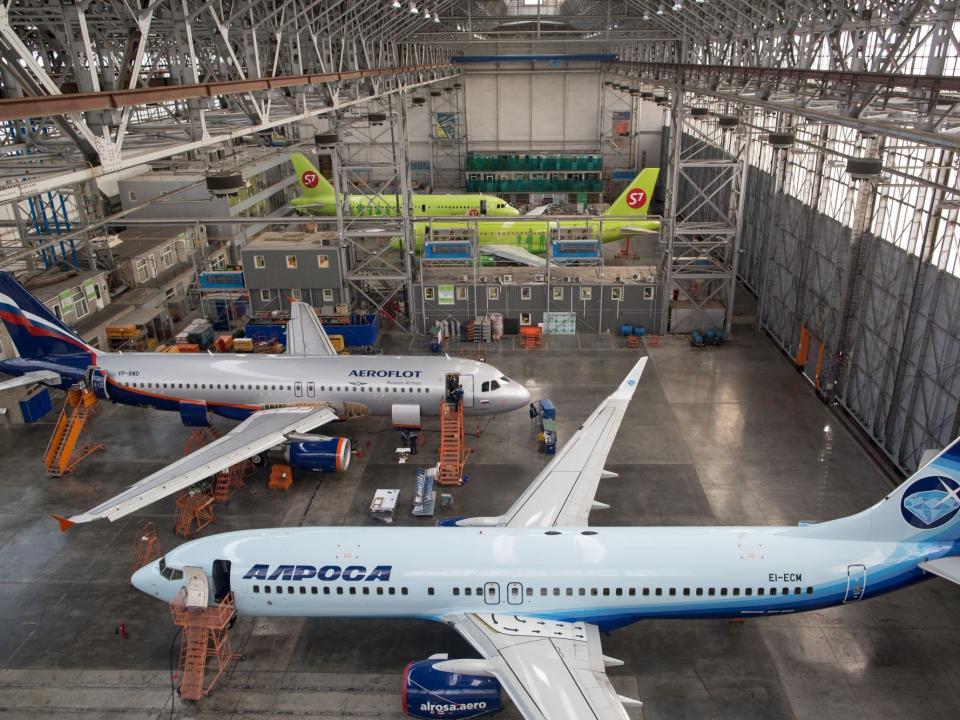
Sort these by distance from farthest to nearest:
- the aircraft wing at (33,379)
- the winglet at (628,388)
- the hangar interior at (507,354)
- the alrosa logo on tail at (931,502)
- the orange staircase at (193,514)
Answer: the aircraft wing at (33,379) < the winglet at (628,388) < the orange staircase at (193,514) < the hangar interior at (507,354) < the alrosa logo on tail at (931,502)

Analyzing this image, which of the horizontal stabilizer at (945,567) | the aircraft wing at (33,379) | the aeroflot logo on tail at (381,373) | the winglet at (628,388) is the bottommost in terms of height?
the aeroflot logo on tail at (381,373)

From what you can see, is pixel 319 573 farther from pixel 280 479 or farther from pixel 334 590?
pixel 280 479

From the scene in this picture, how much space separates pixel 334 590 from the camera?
20062 mm

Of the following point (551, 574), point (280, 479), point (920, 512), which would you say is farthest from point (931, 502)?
point (280, 479)

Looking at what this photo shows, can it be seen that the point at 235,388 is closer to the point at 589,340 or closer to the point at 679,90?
the point at 589,340

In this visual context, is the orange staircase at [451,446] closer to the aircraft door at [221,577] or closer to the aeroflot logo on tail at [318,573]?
the aeroflot logo on tail at [318,573]

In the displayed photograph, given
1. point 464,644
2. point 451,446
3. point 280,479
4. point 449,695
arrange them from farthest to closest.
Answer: point 451,446, point 280,479, point 464,644, point 449,695

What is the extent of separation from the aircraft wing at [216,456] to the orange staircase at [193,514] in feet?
3.81

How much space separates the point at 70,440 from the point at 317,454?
448 inches

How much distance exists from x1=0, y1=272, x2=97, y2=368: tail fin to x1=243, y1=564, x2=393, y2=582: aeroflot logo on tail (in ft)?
62.2

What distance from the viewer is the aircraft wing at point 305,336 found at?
38.1 m

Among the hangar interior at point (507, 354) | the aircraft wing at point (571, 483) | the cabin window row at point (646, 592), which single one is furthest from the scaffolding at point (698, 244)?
the cabin window row at point (646, 592)

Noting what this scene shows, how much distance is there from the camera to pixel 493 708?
1820cm

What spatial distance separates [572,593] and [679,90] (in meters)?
35.4
